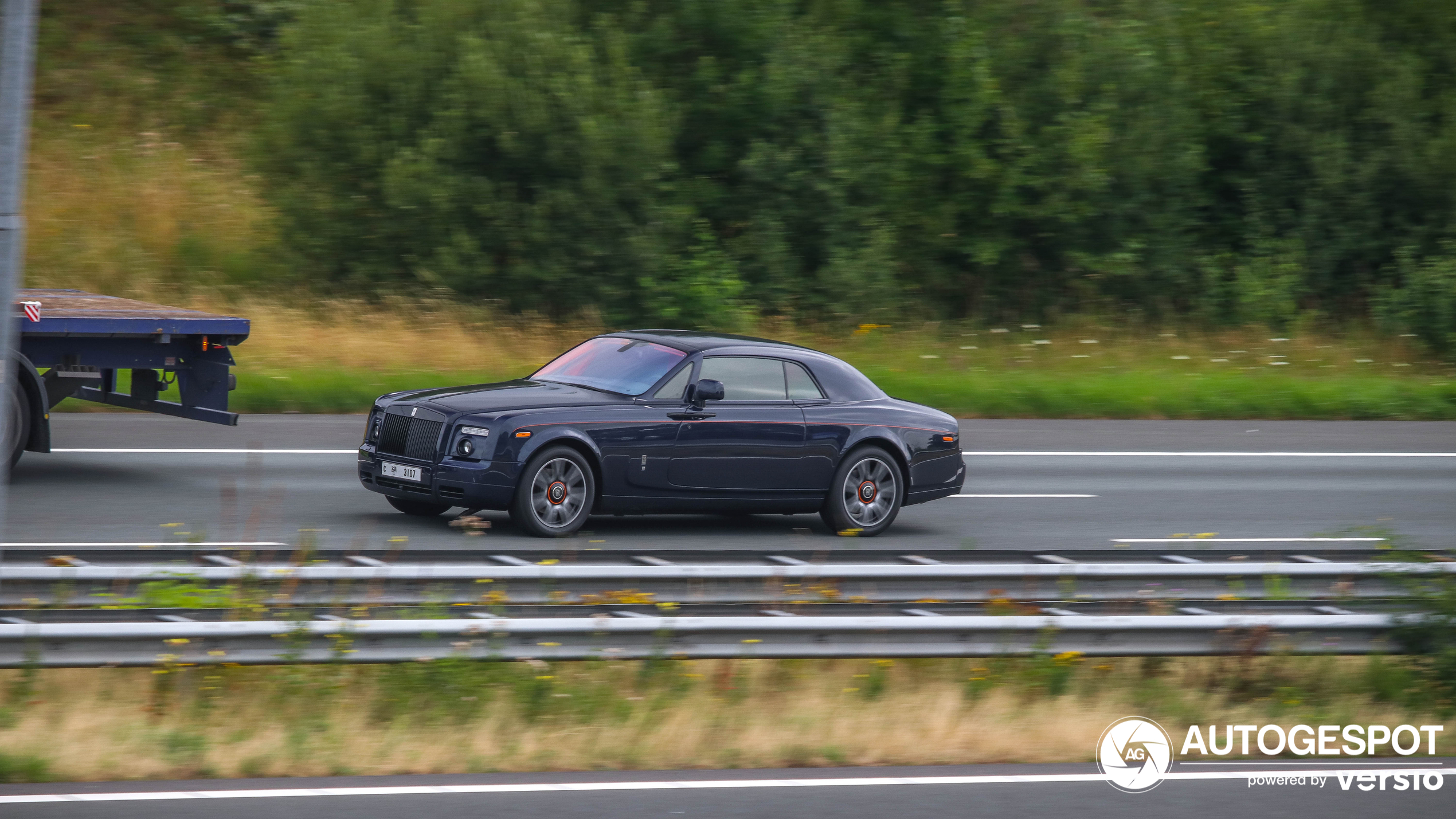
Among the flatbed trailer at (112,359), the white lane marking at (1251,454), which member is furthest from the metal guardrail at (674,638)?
the white lane marking at (1251,454)

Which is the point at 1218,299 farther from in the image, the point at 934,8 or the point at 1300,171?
the point at 934,8

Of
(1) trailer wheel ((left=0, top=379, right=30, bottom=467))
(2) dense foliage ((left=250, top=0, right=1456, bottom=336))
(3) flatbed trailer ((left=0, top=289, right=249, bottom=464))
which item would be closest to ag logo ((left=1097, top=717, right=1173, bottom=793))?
(3) flatbed trailer ((left=0, top=289, right=249, bottom=464))

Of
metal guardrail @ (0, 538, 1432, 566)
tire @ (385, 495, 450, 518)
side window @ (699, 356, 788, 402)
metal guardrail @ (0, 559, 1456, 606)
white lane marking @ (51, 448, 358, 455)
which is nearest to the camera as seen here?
metal guardrail @ (0, 559, 1456, 606)

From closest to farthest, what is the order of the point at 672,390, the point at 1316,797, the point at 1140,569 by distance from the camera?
1. the point at 1316,797
2. the point at 1140,569
3. the point at 672,390

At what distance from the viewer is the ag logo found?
6.54 metres

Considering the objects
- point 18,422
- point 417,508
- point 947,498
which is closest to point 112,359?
point 18,422

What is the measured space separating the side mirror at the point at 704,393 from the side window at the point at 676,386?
0.25ft

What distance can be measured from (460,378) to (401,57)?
721 centimetres

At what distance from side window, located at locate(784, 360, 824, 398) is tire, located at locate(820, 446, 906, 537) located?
0.56 meters

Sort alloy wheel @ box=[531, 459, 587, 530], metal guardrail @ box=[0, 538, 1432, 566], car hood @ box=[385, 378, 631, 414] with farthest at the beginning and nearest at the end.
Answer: car hood @ box=[385, 378, 631, 414]
alloy wheel @ box=[531, 459, 587, 530]
metal guardrail @ box=[0, 538, 1432, 566]

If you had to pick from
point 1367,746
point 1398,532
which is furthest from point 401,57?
point 1367,746

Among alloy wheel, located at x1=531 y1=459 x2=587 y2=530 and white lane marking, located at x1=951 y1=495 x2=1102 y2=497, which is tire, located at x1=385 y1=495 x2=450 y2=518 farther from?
white lane marking, located at x1=951 y1=495 x2=1102 y2=497

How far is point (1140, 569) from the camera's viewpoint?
8.36 meters

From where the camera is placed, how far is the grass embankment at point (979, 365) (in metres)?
19.7
